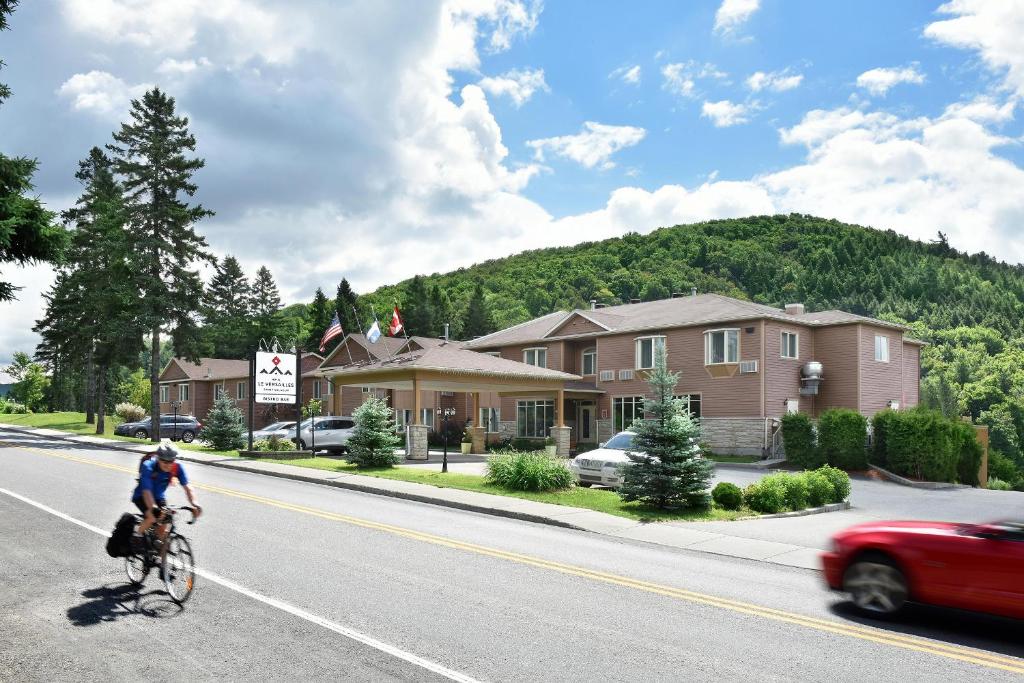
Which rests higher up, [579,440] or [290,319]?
[290,319]

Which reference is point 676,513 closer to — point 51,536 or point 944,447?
point 51,536

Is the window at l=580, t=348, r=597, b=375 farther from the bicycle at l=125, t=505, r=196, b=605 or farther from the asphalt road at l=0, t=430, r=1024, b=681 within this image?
the bicycle at l=125, t=505, r=196, b=605

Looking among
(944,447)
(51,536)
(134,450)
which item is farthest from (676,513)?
(134,450)

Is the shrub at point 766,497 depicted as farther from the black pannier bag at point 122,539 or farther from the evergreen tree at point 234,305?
the evergreen tree at point 234,305

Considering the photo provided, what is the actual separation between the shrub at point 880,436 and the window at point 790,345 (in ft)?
27.3

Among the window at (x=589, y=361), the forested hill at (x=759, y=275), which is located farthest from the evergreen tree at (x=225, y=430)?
the forested hill at (x=759, y=275)

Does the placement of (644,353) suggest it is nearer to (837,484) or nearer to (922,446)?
(922,446)

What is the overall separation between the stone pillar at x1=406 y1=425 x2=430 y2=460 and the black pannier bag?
2148cm

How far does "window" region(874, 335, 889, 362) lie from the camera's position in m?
40.8

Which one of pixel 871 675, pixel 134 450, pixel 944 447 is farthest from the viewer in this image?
pixel 134 450

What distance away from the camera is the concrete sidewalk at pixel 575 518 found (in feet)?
43.7

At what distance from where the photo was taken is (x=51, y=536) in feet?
41.2

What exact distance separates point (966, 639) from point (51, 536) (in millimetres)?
12670

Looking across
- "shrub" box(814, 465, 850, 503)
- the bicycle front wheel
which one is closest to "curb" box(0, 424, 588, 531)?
the bicycle front wheel
